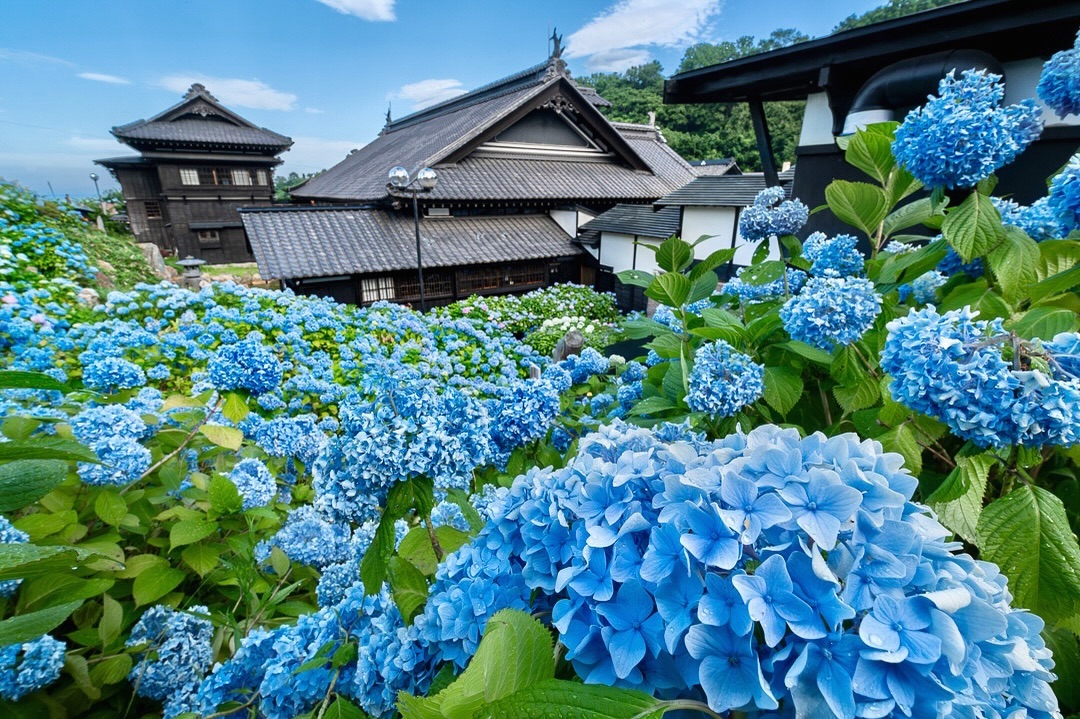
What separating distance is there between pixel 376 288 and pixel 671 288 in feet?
34.7

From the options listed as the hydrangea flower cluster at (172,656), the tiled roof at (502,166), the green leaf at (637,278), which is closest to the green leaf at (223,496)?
the hydrangea flower cluster at (172,656)

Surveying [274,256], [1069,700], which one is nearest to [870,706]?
[1069,700]

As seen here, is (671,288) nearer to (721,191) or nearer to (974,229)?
(974,229)

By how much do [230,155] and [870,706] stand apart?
84.4ft

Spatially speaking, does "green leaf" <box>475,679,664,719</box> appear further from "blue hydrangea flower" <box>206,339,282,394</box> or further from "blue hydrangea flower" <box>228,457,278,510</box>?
"blue hydrangea flower" <box>206,339,282,394</box>

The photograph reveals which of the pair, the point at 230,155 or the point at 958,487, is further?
the point at 230,155

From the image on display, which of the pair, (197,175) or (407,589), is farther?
(197,175)

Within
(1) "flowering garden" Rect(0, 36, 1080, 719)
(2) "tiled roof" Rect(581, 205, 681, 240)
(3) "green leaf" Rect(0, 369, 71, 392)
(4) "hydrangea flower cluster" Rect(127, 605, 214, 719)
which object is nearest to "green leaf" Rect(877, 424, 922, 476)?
(1) "flowering garden" Rect(0, 36, 1080, 719)

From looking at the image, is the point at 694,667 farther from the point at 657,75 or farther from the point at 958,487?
the point at 657,75

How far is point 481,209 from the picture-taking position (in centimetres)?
1280

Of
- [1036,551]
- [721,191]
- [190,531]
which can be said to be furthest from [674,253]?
[721,191]

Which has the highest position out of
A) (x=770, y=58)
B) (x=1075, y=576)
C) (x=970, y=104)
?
(x=770, y=58)

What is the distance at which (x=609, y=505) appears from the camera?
613mm

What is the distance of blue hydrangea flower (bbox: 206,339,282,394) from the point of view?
1763 millimetres
